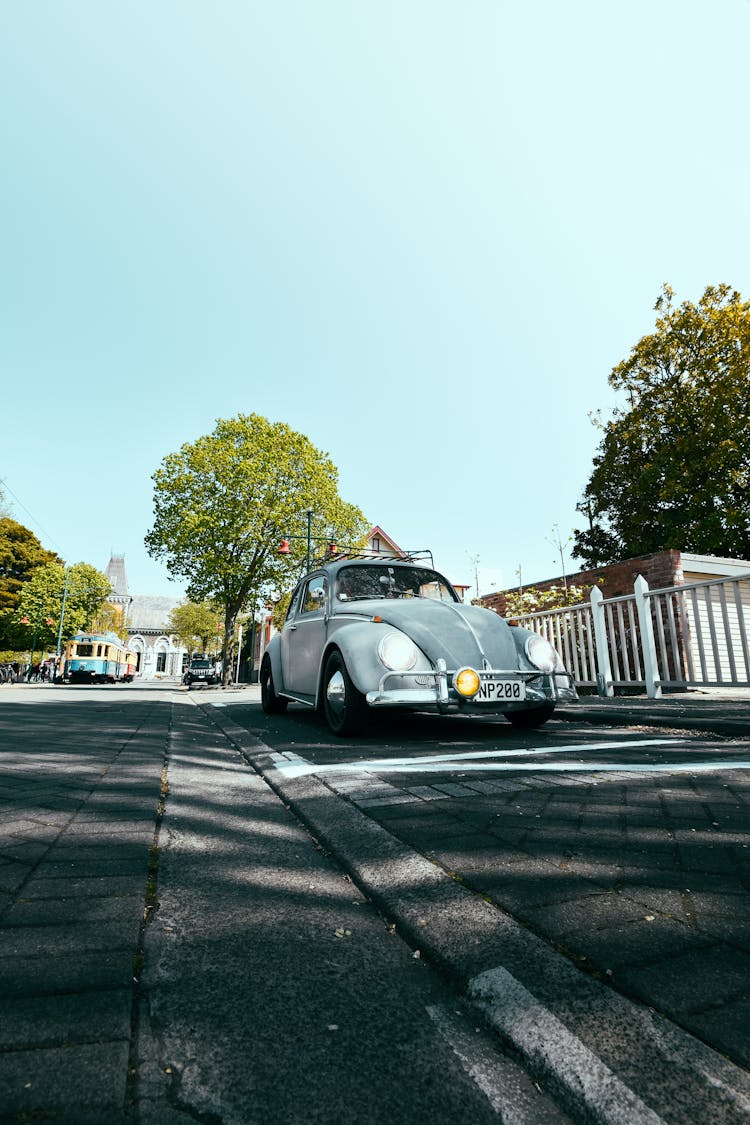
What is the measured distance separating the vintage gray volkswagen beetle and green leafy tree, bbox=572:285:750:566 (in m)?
22.4

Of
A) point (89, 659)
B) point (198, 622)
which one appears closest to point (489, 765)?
point (89, 659)

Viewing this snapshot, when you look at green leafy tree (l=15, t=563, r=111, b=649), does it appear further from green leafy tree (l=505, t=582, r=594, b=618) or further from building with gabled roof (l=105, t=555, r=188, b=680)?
green leafy tree (l=505, t=582, r=594, b=618)

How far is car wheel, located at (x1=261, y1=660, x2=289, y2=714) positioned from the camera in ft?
26.2

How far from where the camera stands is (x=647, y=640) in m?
7.32

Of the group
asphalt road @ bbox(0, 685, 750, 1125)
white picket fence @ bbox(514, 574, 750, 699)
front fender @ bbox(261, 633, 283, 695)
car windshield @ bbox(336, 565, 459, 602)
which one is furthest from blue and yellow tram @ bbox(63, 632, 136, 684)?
asphalt road @ bbox(0, 685, 750, 1125)

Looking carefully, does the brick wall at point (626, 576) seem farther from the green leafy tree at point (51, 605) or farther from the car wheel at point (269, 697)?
the green leafy tree at point (51, 605)

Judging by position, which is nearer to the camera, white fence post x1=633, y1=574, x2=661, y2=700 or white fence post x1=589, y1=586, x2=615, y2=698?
white fence post x1=633, y1=574, x2=661, y2=700

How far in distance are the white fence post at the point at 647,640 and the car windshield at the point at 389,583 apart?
99.7 inches

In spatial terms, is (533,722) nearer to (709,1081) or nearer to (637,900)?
(637,900)

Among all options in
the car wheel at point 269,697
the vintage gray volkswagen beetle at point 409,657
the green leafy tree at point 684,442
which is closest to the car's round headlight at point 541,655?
the vintage gray volkswagen beetle at point 409,657

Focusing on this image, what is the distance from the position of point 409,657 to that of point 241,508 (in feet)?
78.6

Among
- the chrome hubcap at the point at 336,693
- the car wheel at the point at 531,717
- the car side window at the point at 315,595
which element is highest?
the car side window at the point at 315,595

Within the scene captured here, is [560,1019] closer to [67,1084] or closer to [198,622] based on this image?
Answer: [67,1084]

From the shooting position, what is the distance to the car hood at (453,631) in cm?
472
